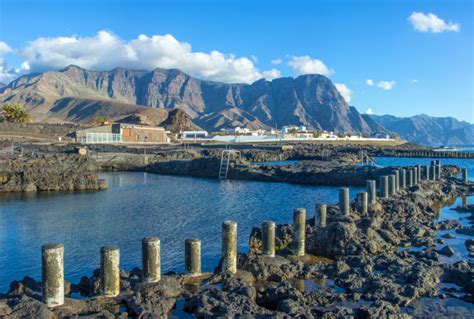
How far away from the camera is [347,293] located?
13391mm

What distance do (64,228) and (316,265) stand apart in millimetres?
15422

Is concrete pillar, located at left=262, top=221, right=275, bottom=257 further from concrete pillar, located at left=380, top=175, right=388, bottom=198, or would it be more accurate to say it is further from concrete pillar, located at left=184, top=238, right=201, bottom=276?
concrete pillar, located at left=380, top=175, right=388, bottom=198

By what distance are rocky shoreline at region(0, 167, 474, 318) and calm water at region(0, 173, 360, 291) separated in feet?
10.4

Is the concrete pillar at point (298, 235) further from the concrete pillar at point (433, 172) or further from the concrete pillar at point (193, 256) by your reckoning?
the concrete pillar at point (433, 172)

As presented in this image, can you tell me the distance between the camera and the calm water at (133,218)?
18.8 meters

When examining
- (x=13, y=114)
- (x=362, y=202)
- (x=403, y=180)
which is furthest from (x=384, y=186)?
(x=13, y=114)

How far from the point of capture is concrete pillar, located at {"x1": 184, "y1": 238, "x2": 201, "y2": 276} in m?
14.0

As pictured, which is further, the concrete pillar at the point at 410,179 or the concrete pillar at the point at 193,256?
the concrete pillar at the point at 410,179

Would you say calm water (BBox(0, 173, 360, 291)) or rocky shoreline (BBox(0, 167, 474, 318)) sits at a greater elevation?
rocky shoreline (BBox(0, 167, 474, 318))

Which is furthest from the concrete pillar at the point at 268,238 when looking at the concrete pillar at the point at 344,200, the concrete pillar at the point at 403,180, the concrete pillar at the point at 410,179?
the concrete pillar at the point at 410,179

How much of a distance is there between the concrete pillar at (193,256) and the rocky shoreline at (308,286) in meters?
0.30

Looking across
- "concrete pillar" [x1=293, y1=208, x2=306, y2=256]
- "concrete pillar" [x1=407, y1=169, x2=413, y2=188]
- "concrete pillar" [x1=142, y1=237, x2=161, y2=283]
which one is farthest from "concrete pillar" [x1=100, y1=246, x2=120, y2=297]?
"concrete pillar" [x1=407, y1=169, x2=413, y2=188]

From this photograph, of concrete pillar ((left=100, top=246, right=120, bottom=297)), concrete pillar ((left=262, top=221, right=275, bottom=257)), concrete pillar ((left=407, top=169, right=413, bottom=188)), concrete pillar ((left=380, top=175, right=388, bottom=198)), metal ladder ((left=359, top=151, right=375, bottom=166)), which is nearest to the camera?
concrete pillar ((left=100, top=246, right=120, bottom=297))

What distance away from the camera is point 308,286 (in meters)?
14.3
